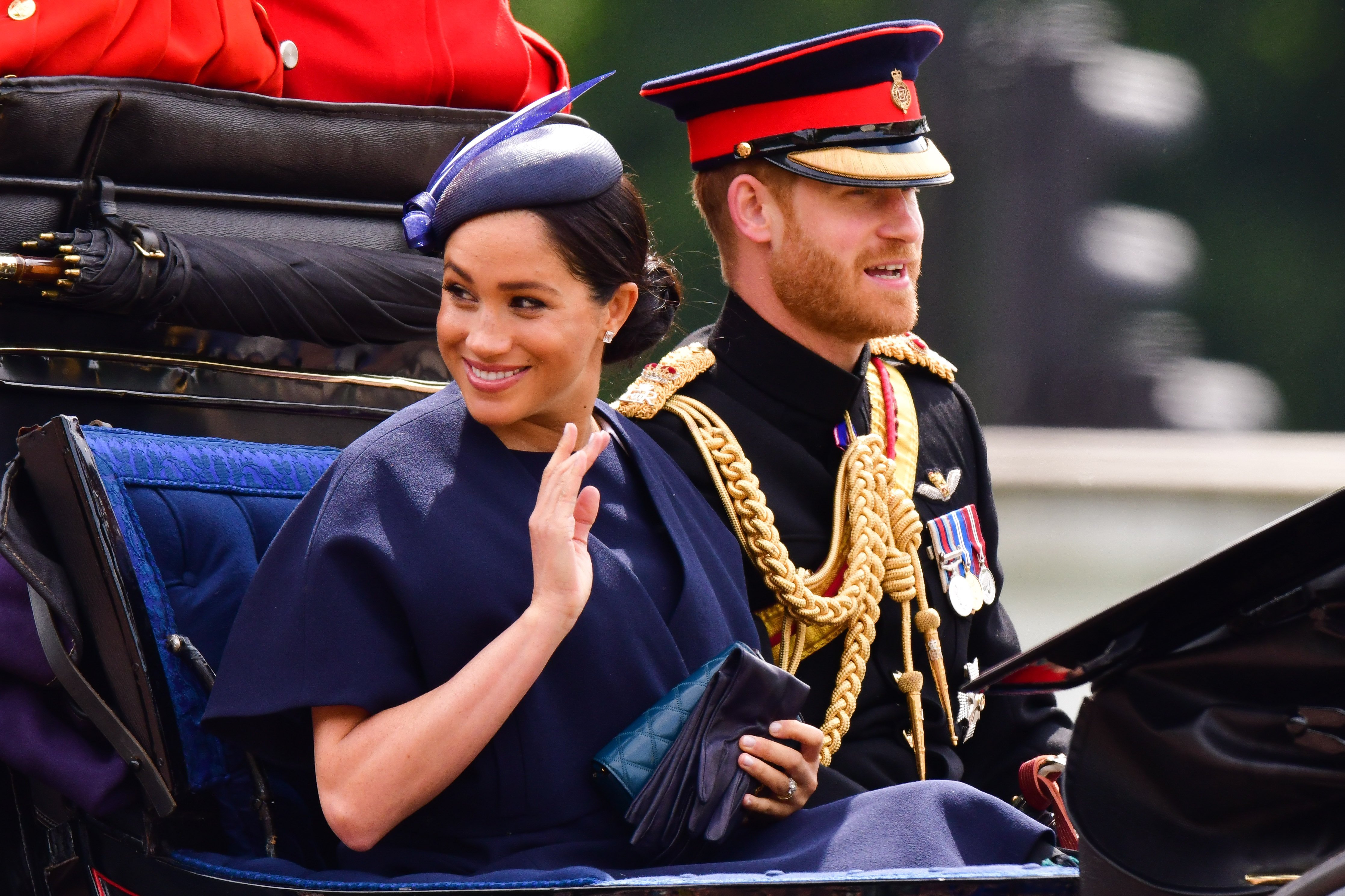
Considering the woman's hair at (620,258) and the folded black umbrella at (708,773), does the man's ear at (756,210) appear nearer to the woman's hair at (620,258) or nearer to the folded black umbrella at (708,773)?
the woman's hair at (620,258)

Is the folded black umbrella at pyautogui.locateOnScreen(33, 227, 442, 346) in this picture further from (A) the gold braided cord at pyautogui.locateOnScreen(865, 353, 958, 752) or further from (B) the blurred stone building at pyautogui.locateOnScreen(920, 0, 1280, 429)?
(B) the blurred stone building at pyautogui.locateOnScreen(920, 0, 1280, 429)

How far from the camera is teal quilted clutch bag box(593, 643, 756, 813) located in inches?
74.3

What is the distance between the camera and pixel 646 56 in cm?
659

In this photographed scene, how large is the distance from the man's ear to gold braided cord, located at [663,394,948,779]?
0.27 m

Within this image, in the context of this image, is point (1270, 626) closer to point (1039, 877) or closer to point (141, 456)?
point (1039, 877)

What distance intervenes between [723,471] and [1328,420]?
4020 mm

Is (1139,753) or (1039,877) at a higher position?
(1139,753)

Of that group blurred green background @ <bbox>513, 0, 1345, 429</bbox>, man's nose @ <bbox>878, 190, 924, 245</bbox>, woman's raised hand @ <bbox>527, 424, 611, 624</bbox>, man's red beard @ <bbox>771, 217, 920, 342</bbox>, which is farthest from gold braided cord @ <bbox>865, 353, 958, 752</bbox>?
blurred green background @ <bbox>513, 0, 1345, 429</bbox>

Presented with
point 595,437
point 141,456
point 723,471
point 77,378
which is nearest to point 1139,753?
point 595,437

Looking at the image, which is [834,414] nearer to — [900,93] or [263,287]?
[900,93]

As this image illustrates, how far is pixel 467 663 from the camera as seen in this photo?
6.19 ft

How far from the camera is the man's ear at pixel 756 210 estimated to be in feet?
8.41

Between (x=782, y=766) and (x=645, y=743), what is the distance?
0.59 feet

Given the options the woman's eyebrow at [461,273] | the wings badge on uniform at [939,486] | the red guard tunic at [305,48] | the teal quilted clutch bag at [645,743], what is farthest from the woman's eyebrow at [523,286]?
the wings badge on uniform at [939,486]
